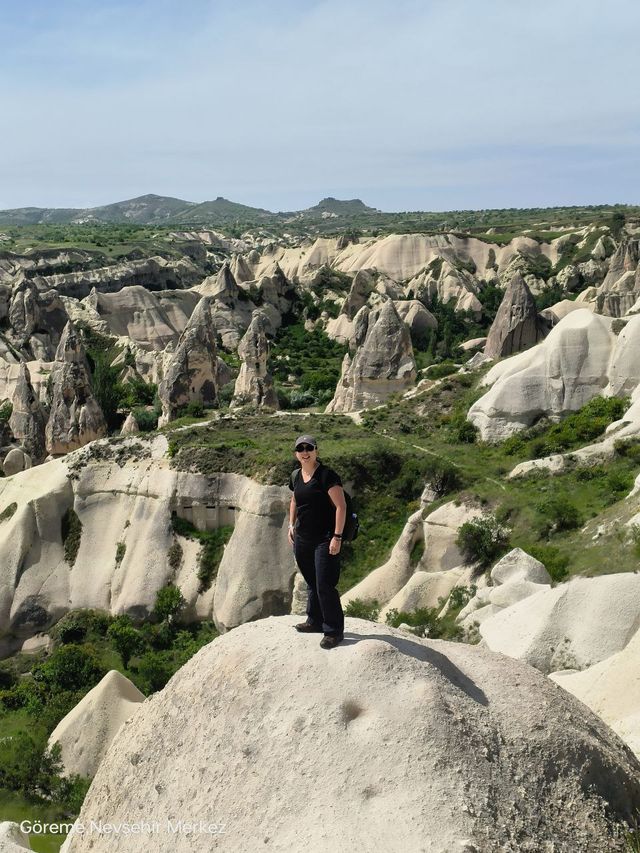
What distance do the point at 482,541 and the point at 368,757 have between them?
17.5 meters

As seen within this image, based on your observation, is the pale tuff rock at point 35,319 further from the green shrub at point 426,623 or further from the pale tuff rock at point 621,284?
the green shrub at point 426,623

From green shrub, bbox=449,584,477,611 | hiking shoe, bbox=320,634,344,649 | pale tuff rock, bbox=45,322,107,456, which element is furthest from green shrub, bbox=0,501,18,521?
hiking shoe, bbox=320,634,344,649

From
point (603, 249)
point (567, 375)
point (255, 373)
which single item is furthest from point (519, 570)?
point (603, 249)

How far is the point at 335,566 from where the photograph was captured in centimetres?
808

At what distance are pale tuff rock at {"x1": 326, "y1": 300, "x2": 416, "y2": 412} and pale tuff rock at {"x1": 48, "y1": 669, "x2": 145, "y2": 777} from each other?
25765mm

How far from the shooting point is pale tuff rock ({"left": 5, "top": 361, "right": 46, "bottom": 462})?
45344 millimetres

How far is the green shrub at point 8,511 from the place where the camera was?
33125mm

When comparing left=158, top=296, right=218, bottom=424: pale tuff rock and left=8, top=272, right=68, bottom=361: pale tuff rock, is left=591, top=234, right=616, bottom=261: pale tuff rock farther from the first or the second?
left=158, top=296, right=218, bottom=424: pale tuff rock

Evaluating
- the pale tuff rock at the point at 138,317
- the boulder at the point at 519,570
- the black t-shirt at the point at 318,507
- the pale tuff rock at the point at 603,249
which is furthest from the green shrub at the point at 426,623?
the pale tuff rock at the point at 603,249

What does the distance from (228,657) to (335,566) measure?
1.32 meters

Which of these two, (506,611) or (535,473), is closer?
(506,611)

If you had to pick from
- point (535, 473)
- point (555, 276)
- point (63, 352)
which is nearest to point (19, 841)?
point (535, 473)

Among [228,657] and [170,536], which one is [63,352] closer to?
[170,536]

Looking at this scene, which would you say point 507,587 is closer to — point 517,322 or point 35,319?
point 517,322
